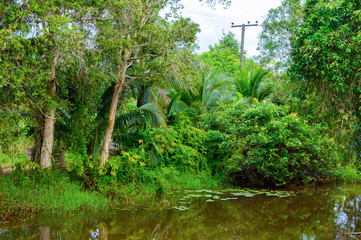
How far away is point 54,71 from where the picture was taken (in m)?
8.70

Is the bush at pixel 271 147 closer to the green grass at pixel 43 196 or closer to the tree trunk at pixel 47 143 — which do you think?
the green grass at pixel 43 196

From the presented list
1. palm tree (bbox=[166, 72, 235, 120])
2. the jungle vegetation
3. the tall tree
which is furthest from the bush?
the tall tree

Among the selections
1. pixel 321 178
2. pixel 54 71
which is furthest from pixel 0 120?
pixel 321 178

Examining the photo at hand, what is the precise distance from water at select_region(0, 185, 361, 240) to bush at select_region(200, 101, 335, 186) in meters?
1.12

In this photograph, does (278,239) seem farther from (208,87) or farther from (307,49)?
(208,87)

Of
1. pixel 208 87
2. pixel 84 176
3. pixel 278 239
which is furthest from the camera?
pixel 208 87

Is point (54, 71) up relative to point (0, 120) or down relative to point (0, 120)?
up

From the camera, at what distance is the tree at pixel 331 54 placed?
22.0 feet

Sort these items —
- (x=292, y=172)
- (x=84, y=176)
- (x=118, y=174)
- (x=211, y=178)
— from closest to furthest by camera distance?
(x=84, y=176) < (x=118, y=174) < (x=292, y=172) < (x=211, y=178)

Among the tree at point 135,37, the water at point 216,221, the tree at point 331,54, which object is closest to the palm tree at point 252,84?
the water at point 216,221

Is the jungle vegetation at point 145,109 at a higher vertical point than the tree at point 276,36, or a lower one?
lower

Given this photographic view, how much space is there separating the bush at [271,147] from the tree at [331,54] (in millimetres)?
3890

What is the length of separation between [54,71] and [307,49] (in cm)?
566

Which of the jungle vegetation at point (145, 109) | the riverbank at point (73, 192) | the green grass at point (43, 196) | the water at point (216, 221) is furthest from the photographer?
the riverbank at point (73, 192)
